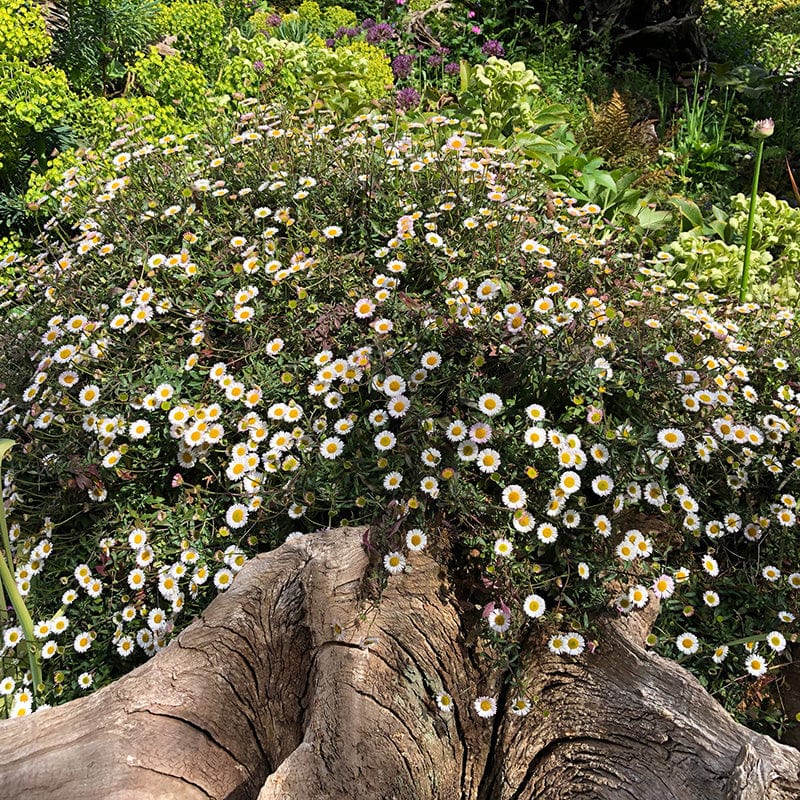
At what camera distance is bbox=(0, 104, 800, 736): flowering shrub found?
1.91 metres

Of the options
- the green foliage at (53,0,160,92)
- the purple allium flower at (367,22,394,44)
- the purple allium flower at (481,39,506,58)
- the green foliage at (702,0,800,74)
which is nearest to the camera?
the green foliage at (53,0,160,92)

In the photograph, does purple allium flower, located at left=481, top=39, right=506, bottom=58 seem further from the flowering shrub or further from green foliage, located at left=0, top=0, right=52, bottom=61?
the flowering shrub

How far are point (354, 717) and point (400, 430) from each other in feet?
2.67

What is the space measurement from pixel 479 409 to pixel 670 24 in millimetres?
5770

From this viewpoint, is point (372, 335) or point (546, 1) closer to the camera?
point (372, 335)

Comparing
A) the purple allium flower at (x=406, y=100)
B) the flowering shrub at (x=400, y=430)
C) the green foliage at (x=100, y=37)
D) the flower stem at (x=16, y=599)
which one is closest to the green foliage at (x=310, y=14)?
the green foliage at (x=100, y=37)

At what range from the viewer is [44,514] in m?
2.33

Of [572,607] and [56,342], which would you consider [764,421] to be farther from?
[56,342]

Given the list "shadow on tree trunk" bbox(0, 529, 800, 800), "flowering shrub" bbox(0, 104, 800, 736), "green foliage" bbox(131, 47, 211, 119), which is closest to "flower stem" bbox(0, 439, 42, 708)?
"flowering shrub" bbox(0, 104, 800, 736)

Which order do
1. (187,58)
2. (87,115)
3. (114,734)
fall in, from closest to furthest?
(114,734)
(87,115)
(187,58)

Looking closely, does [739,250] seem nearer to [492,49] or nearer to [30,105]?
[492,49]

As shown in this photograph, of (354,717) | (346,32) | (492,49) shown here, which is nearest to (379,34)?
(346,32)

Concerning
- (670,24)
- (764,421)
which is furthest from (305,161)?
(670,24)

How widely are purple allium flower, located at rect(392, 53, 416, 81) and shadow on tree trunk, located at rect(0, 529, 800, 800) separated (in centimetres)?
445
